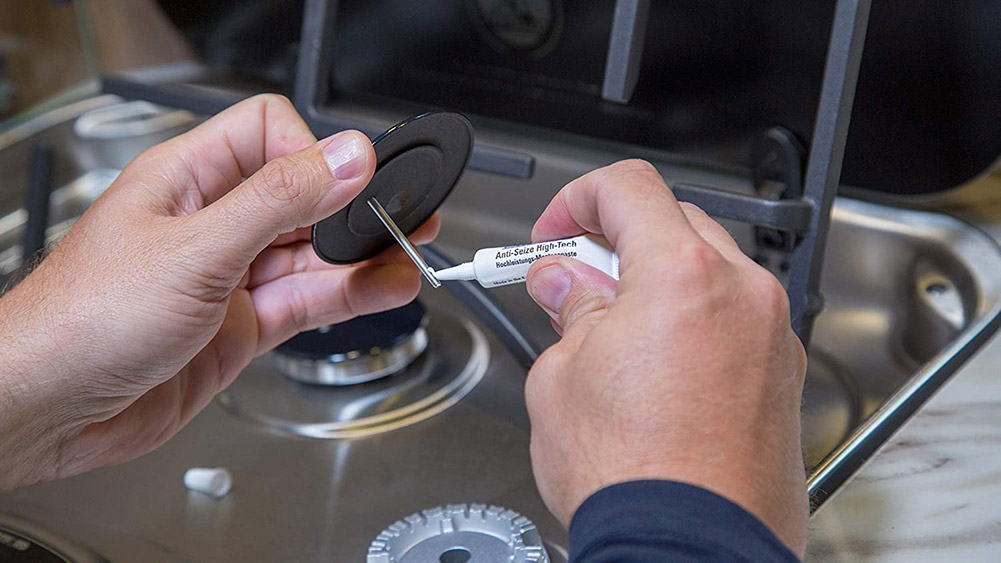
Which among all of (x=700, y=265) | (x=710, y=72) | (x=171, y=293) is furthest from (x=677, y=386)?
(x=710, y=72)

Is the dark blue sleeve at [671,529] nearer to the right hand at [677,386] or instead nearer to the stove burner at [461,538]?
the right hand at [677,386]

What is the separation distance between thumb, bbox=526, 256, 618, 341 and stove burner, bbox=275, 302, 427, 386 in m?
0.24

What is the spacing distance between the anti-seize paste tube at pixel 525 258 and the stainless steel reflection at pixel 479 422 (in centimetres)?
12

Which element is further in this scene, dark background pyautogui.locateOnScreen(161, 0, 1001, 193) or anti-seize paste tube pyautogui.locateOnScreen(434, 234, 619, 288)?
dark background pyautogui.locateOnScreen(161, 0, 1001, 193)

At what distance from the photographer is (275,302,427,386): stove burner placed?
2.22 ft

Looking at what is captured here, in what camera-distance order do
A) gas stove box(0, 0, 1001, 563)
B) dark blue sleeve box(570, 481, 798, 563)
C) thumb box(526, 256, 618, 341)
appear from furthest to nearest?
gas stove box(0, 0, 1001, 563), thumb box(526, 256, 618, 341), dark blue sleeve box(570, 481, 798, 563)

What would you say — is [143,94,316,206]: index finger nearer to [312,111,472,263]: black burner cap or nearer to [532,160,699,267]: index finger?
[312,111,472,263]: black burner cap

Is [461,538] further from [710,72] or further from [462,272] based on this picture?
[710,72]

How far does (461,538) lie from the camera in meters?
0.51

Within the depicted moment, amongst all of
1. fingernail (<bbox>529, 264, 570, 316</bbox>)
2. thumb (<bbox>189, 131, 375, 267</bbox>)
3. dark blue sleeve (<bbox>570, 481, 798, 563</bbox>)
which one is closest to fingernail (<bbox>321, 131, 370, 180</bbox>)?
thumb (<bbox>189, 131, 375, 267</bbox>)

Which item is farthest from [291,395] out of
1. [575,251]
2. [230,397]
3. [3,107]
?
[3,107]

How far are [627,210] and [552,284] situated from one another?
6cm

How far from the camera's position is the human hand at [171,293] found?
49 centimetres

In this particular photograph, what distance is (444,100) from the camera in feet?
2.84
